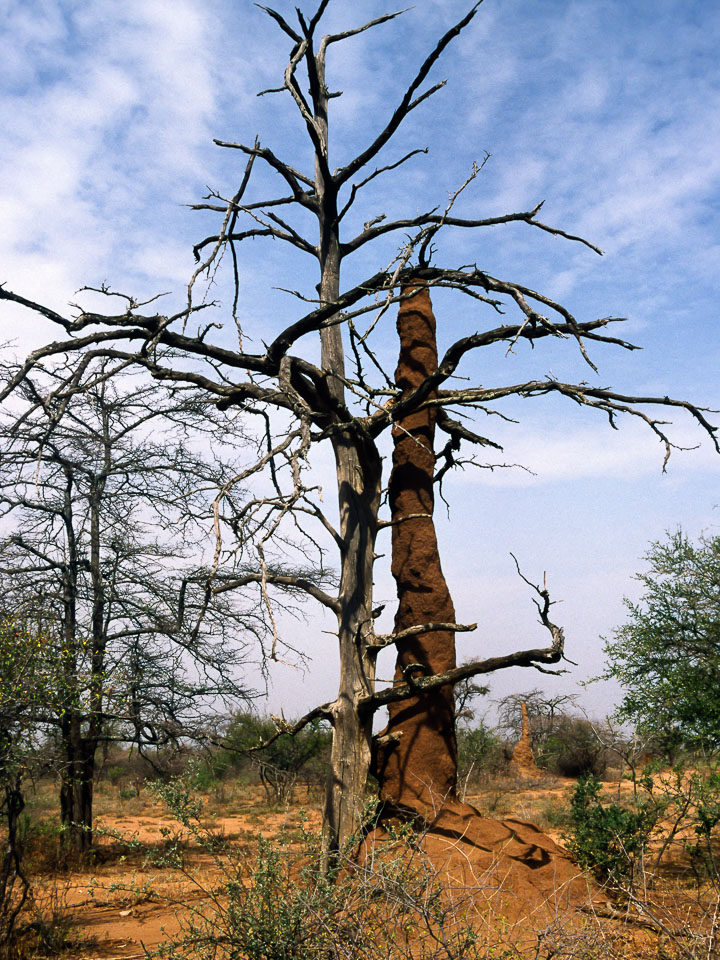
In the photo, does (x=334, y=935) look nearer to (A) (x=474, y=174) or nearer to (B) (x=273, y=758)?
(A) (x=474, y=174)

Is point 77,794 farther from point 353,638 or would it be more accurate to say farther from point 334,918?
point 334,918

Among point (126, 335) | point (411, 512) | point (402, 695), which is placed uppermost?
point (126, 335)

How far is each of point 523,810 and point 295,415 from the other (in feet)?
41.9

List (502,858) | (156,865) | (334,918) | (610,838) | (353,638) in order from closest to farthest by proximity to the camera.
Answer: (334,918), (502,858), (353,638), (610,838), (156,865)

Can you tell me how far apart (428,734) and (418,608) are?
1.39 metres

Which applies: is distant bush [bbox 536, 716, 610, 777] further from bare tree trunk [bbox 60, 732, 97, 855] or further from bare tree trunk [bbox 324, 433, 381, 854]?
bare tree trunk [bbox 324, 433, 381, 854]

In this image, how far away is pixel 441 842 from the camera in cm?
744

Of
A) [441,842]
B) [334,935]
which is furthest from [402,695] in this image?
[334,935]

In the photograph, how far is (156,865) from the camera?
11.4 metres

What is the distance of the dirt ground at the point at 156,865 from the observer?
736 centimetres

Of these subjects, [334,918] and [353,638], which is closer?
[334,918]

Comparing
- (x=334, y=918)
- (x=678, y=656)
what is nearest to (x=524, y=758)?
A: (x=678, y=656)

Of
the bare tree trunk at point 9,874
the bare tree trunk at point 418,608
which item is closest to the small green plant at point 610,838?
the bare tree trunk at point 418,608

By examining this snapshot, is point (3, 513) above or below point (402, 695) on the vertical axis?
above
